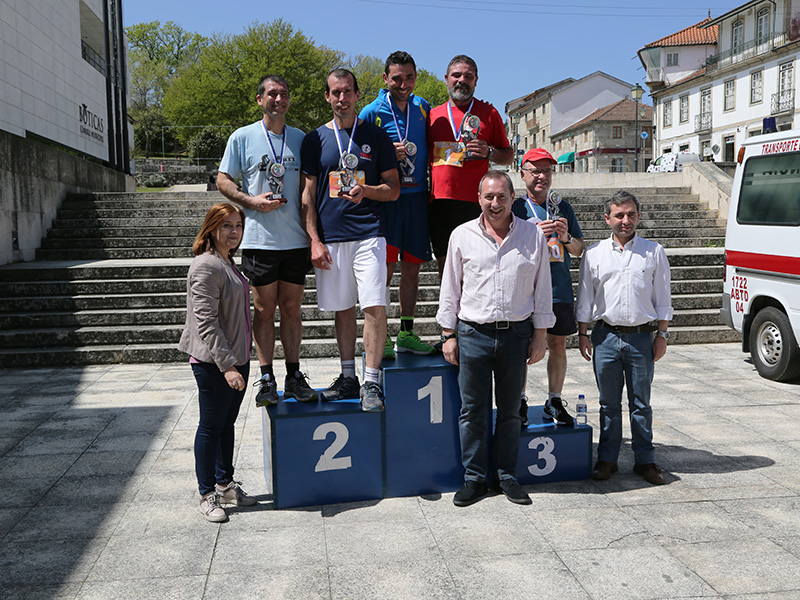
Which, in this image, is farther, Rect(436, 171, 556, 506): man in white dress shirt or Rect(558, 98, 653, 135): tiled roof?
Rect(558, 98, 653, 135): tiled roof

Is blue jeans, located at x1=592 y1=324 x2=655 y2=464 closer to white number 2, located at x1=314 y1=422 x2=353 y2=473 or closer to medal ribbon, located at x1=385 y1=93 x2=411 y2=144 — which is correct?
white number 2, located at x1=314 y1=422 x2=353 y2=473

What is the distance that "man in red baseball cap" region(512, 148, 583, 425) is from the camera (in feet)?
16.0

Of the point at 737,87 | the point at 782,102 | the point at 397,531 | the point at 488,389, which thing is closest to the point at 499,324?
the point at 488,389

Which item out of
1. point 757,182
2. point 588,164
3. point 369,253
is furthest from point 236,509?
point 588,164

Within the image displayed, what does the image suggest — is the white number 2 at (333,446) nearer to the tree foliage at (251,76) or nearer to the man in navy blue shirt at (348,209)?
the man in navy blue shirt at (348,209)

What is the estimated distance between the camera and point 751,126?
138ft

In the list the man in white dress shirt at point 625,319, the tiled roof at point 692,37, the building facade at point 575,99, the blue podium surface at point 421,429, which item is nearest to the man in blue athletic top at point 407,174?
the blue podium surface at point 421,429

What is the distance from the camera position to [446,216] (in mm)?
5078

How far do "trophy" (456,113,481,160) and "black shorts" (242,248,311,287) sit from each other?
4.22ft

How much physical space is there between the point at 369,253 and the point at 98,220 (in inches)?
405

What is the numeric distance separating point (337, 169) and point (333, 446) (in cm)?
175

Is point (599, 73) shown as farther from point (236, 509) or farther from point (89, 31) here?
point (236, 509)

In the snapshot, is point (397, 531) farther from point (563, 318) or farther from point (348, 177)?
point (348, 177)

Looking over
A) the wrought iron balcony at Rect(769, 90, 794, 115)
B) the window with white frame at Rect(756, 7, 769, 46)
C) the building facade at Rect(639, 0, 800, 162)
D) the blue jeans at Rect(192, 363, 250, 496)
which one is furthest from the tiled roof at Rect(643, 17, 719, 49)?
the blue jeans at Rect(192, 363, 250, 496)
